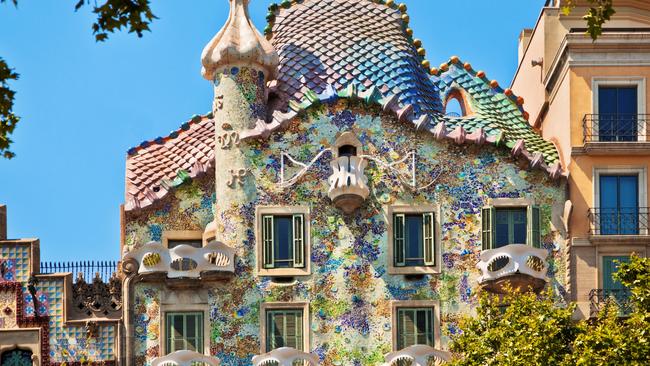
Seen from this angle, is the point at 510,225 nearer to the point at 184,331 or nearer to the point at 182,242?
the point at 182,242

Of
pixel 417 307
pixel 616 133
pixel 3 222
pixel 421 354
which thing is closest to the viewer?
pixel 421 354

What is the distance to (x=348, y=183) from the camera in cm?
4831

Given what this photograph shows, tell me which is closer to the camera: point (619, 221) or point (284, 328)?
point (284, 328)

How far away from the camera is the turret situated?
160 feet

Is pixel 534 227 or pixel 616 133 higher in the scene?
pixel 616 133

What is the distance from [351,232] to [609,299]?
6.20m

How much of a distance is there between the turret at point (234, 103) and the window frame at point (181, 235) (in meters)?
0.62

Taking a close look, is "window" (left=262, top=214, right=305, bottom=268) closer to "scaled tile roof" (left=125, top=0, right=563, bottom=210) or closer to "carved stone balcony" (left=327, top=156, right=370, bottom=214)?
"carved stone balcony" (left=327, top=156, right=370, bottom=214)

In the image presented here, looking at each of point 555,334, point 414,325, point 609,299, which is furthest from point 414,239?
point 555,334

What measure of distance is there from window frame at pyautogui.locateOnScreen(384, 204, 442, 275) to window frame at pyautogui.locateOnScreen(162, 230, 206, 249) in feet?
14.6

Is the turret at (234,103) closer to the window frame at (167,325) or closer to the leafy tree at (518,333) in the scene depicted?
the window frame at (167,325)

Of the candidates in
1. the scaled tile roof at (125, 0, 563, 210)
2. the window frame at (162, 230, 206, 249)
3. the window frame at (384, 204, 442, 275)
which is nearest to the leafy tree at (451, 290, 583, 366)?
the window frame at (384, 204, 442, 275)

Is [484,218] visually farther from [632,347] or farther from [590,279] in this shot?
[632,347]

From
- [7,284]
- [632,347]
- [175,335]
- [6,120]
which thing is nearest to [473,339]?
[632,347]
